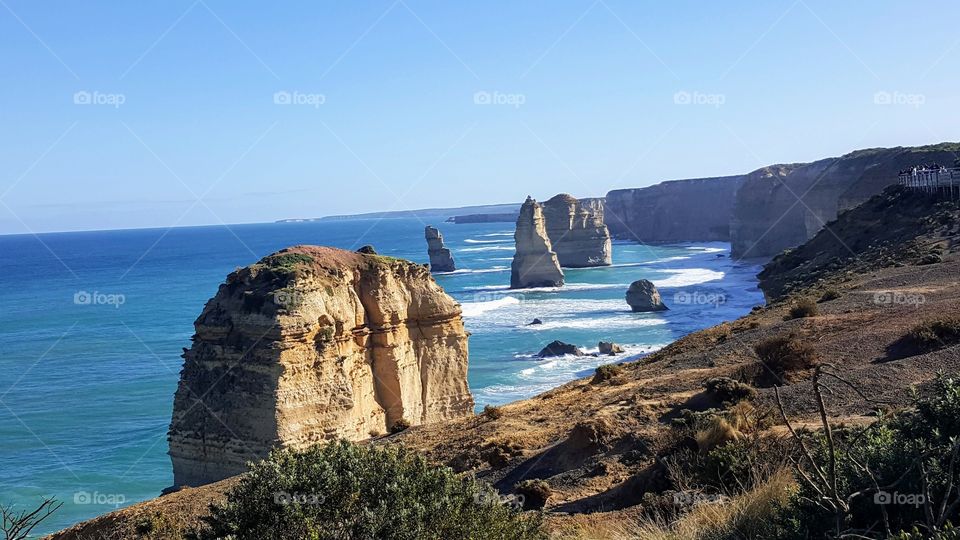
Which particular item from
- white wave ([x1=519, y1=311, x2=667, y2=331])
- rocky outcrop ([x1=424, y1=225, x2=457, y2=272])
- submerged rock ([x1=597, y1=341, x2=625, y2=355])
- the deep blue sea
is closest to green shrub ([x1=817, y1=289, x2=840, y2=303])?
the deep blue sea

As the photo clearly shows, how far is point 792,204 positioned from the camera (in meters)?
100

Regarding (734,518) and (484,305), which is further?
(484,305)

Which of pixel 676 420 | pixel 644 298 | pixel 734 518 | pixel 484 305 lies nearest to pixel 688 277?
pixel 644 298

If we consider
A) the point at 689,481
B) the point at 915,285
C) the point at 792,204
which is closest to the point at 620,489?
the point at 689,481

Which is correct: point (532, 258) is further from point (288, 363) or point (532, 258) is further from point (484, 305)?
point (288, 363)

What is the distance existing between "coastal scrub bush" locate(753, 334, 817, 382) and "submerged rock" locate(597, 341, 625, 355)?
3329 cm

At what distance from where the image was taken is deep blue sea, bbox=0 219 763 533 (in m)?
33.2

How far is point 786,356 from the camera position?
16.2 meters

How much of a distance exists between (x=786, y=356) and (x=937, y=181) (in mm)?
31365

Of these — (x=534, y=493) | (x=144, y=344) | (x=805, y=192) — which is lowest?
(x=144, y=344)

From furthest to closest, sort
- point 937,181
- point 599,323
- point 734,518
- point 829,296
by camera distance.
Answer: point 599,323
point 937,181
point 829,296
point 734,518

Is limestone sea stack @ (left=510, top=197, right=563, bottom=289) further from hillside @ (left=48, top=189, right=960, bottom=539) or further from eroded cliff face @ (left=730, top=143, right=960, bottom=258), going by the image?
hillside @ (left=48, top=189, right=960, bottom=539)

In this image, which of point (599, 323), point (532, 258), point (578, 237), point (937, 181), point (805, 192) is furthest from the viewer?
point (578, 237)

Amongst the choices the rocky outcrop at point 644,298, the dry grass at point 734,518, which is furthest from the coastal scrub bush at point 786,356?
the rocky outcrop at point 644,298
